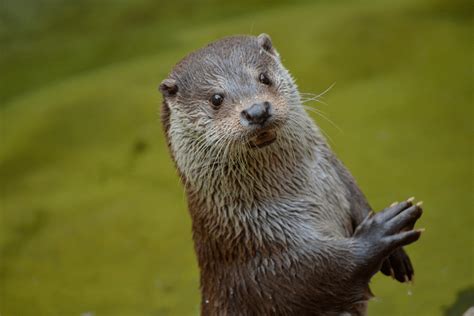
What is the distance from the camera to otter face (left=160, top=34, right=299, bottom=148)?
282cm

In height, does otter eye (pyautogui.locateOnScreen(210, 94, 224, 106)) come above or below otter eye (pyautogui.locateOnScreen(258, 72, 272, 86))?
below

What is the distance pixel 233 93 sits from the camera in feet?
9.60

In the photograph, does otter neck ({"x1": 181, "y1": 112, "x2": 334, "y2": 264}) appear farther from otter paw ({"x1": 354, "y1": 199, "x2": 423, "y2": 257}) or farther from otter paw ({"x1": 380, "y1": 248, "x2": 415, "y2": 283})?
otter paw ({"x1": 380, "y1": 248, "x2": 415, "y2": 283})

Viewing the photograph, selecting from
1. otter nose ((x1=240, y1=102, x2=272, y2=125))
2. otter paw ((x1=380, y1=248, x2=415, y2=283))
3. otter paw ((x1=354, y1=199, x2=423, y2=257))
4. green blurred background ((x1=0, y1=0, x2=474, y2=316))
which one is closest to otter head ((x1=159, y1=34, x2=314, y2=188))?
otter nose ((x1=240, y1=102, x2=272, y2=125))

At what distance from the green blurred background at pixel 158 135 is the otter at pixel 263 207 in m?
1.04

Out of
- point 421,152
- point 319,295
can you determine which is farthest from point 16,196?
point 319,295

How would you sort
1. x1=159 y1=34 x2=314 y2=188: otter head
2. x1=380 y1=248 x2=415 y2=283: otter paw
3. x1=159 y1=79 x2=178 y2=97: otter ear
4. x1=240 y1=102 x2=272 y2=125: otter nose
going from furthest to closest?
1. x1=380 y1=248 x2=415 y2=283: otter paw
2. x1=159 y1=79 x2=178 y2=97: otter ear
3. x1=159 y1=34 x2=314 y2=188: otter head
4. x1=240 y1=102 x2=272 y2=125: otter nose

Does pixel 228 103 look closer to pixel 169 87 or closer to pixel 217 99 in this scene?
pixel 217 99

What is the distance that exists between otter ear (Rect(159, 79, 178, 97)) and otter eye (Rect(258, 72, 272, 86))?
352 mm

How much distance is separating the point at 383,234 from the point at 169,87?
95cm

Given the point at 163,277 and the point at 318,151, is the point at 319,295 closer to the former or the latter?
the point at 318,151

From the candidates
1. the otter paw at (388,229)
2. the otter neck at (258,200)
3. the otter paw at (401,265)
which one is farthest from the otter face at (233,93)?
the otter paw at (401,265)

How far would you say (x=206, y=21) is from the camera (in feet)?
22.9

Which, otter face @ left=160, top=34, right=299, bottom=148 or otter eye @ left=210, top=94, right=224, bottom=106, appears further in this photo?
otter eye @ left=210, top=94, right=224, bottom=106
